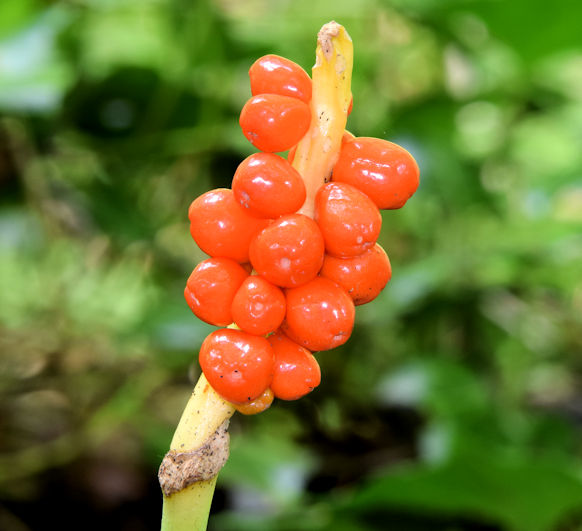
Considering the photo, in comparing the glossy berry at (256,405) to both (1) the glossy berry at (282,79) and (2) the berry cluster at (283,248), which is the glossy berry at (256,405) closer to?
(2) the berry cluster at (283,248)

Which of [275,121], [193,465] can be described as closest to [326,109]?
[275,121]

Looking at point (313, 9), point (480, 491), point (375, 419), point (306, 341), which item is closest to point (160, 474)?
point (306, 341)

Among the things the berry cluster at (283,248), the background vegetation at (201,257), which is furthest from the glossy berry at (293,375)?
the background vegetation at (201,257)

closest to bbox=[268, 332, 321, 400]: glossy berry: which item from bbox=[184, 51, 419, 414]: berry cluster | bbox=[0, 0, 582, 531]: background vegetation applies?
bbox=[184, 51, 419, 414]: berry cluster

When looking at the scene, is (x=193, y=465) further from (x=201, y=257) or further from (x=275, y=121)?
(x=201, y=257)

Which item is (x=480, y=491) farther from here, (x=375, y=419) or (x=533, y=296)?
(x=533, y=296)

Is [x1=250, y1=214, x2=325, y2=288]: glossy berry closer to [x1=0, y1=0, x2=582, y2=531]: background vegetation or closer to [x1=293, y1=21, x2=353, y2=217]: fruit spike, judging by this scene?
[x1=293, y1=21, x2=353, y2=217]: fruit spike
